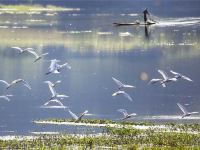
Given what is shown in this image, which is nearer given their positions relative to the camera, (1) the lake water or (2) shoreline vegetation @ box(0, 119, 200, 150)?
(2) shoreline vegetation @ box(0, 119, 200, 150)

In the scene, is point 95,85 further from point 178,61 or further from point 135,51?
point 135,51

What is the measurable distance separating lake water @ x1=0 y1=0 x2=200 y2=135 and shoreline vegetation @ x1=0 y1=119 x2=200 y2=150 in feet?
7.83

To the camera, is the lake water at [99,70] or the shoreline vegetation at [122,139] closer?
the shoreline vegetation at [122,139]

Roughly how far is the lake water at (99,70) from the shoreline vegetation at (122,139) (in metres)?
2.39

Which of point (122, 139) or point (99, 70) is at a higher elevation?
point (99, 70)

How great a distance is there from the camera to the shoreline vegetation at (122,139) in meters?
32.0

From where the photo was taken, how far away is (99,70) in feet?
215

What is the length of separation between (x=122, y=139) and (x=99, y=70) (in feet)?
106

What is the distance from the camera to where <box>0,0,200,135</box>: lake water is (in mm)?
44016

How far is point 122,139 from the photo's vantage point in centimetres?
3338

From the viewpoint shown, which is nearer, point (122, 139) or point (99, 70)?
point (122, 139)

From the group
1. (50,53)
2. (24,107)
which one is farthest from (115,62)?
(24,107)

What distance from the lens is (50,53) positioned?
80375 millimetres

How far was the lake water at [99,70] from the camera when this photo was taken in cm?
4402
